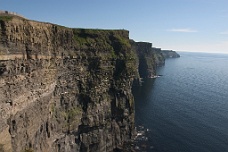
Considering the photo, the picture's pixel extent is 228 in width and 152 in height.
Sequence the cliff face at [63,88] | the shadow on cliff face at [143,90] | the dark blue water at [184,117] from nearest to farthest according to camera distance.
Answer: the cliff face at [63,88]
the dark blue water at [184,117]
the shadow on cliff face at [143,90]

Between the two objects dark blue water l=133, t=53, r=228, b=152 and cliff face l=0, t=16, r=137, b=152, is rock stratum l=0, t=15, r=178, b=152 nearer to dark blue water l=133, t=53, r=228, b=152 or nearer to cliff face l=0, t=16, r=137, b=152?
cliff face l=0, t=16, r=137, b=152

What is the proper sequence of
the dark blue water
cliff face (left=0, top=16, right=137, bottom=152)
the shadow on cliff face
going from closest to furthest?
cliff face (left=0, top=16, right=137, bottom=152)
the dark blue water
the shadow on cliff face

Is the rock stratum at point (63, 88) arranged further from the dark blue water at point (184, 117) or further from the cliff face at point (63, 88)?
the dark blue water at point (184, 117)

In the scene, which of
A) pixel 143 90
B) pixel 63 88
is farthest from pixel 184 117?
pixel 63 88

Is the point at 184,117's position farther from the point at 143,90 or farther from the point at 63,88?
the point at 63,88

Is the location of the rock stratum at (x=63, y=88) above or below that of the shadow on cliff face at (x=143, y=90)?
above

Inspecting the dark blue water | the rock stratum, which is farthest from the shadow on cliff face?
the rock stratum

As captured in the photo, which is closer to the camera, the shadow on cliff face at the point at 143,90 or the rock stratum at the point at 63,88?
the rock stratum at the point at 63,88

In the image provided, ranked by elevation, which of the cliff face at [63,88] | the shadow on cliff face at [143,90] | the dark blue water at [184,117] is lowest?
the dark blue water at [184,117]

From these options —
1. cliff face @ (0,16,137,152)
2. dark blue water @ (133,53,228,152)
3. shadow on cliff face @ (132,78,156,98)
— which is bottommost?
dark blue water @ (133,53,228,152)

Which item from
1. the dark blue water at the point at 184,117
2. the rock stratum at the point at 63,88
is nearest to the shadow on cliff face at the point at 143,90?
the dark blue water at the point at 184,117
